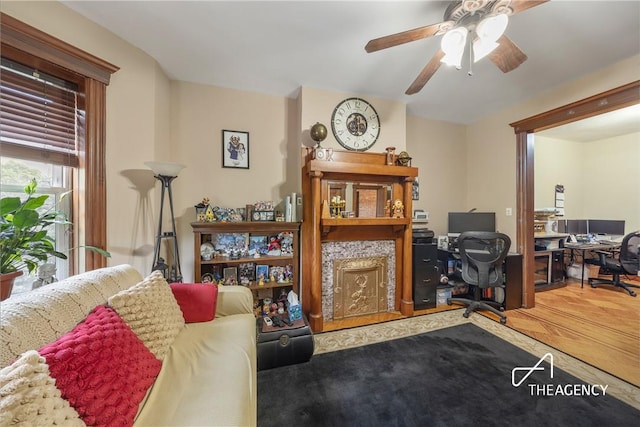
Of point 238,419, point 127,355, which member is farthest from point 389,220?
point 127,355

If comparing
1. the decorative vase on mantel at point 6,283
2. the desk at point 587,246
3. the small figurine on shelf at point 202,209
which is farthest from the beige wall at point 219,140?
the desk at point 587,246

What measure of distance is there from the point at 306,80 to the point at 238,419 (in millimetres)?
2691

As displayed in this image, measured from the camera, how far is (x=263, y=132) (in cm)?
273

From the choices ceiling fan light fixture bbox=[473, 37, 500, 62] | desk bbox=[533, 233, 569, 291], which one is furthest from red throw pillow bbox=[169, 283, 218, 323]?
desk bbox=[533, 233, 569, 291]

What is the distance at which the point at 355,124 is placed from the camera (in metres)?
2.72

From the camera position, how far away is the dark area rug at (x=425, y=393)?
4.47 ft

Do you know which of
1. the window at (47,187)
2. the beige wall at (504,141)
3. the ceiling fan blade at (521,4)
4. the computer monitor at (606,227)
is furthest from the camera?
the computer monitor at (606,227)

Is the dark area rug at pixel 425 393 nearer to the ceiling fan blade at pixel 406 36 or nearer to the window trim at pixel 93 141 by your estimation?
the window trim at pixel 93 141

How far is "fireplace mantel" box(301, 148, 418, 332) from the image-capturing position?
2.38 metres

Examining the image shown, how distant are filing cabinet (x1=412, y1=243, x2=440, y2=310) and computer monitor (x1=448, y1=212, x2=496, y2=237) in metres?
0.72

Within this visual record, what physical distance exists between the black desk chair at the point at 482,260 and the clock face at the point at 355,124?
1.54 meters

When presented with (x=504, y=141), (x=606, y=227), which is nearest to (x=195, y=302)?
(x=504, y=141)

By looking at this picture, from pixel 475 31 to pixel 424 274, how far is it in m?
2.38

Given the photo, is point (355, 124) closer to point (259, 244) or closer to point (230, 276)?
point (259, 244)
